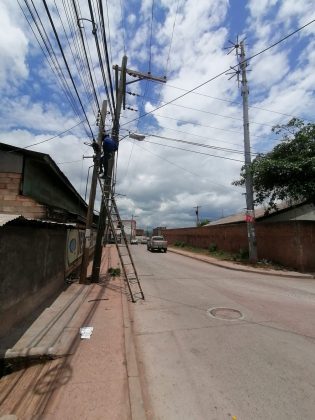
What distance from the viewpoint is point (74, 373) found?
15.0ft

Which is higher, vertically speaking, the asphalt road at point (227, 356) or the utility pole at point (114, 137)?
the utility pole at point (114, 137)

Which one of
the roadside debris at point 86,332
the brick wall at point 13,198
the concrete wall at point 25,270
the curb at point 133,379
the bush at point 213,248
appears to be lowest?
the curb at point 133,379

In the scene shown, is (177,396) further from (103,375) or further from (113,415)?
(103,375)

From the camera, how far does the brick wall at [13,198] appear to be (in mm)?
9977

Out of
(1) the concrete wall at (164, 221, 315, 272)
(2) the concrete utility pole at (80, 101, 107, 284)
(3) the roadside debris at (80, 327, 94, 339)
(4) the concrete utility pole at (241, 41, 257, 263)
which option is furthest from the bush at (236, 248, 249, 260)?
(3) the roadside debris at (80, 327, 94, 339)

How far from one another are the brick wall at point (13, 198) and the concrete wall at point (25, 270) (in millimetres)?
1245

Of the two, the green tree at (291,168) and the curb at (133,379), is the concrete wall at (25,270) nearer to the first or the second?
the curb at (133,379)

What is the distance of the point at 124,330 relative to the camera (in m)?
6.46

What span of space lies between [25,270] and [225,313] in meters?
5.06

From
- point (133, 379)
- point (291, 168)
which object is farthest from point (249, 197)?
point (133, 379)

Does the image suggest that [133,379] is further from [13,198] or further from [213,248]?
[213,248]

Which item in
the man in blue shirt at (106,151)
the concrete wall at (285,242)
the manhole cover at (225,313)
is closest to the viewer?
the manhole cover at (225,313)

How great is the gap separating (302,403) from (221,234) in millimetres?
25159

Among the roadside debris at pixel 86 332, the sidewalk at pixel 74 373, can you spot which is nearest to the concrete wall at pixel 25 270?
the sidewalk at pixel 74 373
